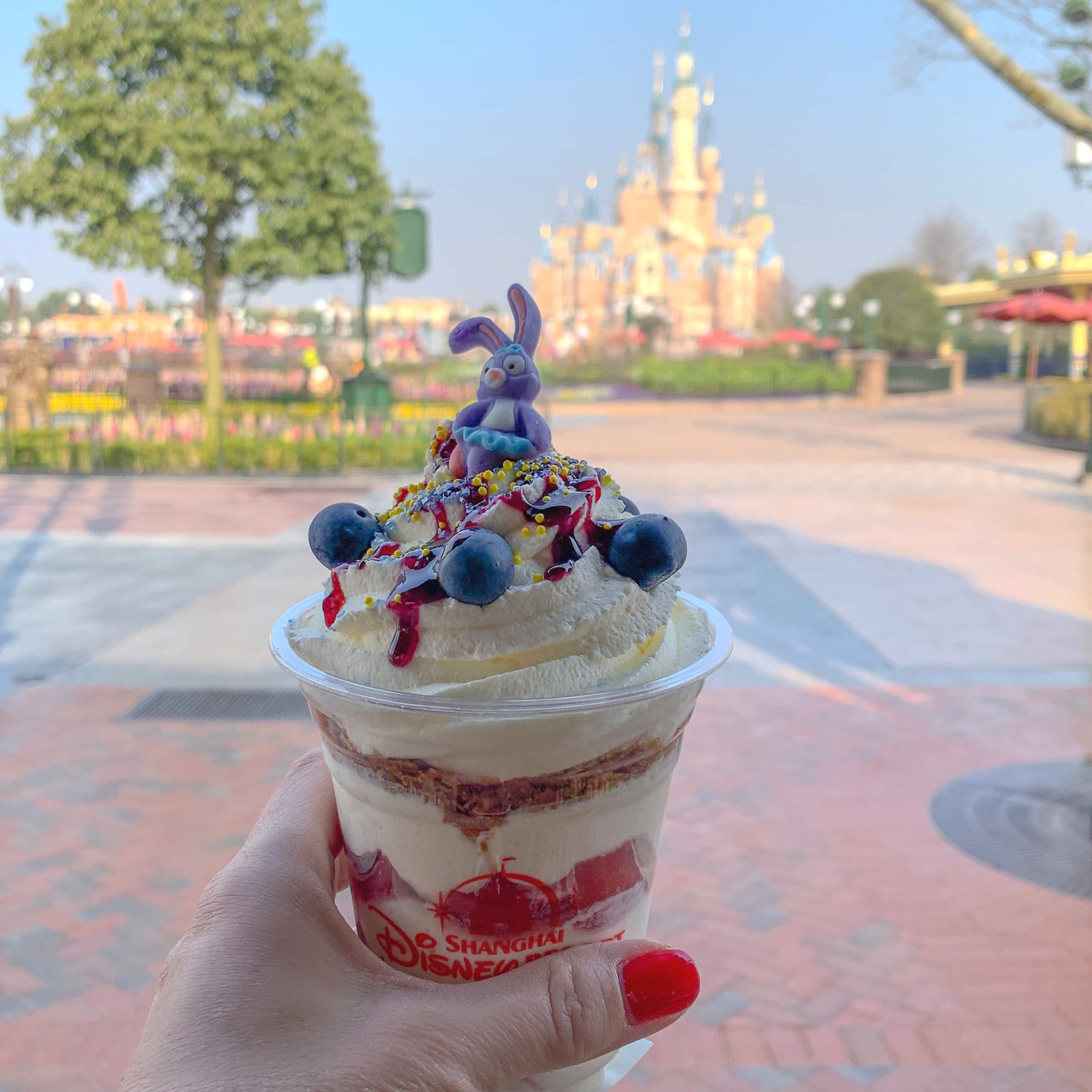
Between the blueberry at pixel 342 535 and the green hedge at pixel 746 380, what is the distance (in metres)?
33.8

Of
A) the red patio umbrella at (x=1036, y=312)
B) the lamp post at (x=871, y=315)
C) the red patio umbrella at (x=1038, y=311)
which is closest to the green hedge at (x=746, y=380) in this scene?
the lamp post at (x=871, y=315)

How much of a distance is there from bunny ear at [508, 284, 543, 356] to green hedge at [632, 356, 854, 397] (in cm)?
3362

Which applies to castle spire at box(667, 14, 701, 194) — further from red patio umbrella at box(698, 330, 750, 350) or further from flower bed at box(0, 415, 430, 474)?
flower bed at box(0, 415, 430, 474)

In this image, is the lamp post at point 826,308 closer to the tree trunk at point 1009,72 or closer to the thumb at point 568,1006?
the tree trunk at point 1009,72

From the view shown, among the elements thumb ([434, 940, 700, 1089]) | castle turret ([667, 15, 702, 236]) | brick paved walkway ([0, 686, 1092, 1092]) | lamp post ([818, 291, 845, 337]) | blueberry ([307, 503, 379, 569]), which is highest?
castle turret ([667, 15, 702, 236])

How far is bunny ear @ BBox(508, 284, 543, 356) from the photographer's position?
5.41ft

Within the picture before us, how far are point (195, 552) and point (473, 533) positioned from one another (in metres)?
8.88

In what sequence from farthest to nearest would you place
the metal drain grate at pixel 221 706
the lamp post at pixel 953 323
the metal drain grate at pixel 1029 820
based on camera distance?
the lamp post at pixel 953 323, the metal drain grate at pixel 221 706, the metal drain grate at pixel 1029 820

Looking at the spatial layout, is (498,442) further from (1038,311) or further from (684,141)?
(684,141)

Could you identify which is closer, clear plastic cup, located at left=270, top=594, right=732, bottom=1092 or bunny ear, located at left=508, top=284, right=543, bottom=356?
clear plastic cup, located at left=270, top=594, right=732, bottom=1092

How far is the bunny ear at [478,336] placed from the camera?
1.67 meters

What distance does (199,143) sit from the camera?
15.6m

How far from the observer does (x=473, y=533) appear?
4.45 feet

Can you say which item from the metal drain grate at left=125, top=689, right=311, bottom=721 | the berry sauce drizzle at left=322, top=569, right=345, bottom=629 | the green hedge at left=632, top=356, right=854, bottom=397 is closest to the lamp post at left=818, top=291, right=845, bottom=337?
the green hedge at left=632, top=356, right=854, bottom=397
